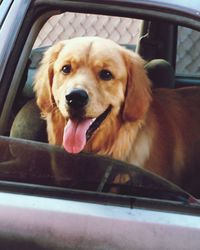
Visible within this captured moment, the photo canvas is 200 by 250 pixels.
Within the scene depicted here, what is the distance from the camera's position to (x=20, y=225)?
2.81 meters

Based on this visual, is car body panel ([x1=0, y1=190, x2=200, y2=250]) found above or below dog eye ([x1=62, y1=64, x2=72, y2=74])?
below

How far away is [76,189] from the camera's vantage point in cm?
290

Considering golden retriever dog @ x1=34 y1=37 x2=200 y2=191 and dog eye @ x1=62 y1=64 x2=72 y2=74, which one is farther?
dog eye @ x1=62 y1=64 x2=72 y2=74

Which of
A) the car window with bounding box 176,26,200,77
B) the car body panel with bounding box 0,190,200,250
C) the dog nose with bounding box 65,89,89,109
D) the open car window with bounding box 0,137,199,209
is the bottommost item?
the car body panel with bounding box 0,190,200,250

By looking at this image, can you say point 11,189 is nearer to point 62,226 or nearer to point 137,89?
point 62,226

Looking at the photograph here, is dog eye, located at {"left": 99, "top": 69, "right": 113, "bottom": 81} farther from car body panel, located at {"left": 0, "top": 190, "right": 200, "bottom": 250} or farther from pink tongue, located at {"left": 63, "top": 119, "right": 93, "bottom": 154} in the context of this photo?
car body panel, located at {"left": 0, "top": 190, "right": 200, "bottom": 250}

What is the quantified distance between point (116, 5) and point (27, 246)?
37.3 inches

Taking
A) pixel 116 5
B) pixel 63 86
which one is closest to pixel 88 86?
pixel 63 86

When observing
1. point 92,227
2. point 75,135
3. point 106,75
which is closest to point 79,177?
point 92,227

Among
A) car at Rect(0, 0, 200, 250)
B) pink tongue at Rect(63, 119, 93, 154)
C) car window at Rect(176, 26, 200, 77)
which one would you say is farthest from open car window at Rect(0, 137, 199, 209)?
car window at Rect(176, 26, 200, 77)

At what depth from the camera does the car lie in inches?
109

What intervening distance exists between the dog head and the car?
226 mm

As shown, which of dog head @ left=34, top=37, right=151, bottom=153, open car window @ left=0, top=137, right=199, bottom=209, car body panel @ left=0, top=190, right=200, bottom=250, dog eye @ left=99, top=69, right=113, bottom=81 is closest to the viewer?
car body panel @ left=0, top=190, right=200, bottom=250

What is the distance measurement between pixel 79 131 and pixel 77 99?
0.13 meters
